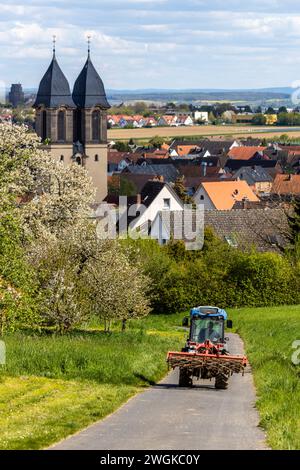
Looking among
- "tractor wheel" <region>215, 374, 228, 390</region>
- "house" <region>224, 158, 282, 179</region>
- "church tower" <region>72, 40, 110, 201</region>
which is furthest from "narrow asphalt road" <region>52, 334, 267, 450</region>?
"house" <region>224, 158, 282, 179</region>

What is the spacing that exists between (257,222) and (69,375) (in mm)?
43988

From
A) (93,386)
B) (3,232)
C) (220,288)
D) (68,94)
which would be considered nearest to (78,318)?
(3,232)

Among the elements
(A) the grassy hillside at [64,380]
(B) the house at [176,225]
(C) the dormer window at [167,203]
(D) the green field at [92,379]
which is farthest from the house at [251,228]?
(A) the grassy hillside at [64,380]

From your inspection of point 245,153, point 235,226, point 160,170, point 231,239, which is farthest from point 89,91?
point 245,153

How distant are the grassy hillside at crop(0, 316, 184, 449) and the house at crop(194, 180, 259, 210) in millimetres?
65574

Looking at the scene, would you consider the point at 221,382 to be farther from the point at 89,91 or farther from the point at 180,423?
the point at 89,91

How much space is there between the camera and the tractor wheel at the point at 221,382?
24.3 metres

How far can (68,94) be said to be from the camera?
94938 millimetres

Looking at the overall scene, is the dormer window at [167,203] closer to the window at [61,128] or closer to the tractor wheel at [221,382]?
the window at [61,128]

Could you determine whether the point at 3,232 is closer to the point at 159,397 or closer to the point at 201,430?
the point at 159,397

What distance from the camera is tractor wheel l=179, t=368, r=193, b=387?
2448 cm

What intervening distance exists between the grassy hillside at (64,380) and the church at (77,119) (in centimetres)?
6192

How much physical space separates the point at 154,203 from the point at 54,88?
64.6 ft

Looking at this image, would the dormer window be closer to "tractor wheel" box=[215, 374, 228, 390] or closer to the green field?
the green field
